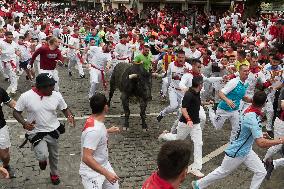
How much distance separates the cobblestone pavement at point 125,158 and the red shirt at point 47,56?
166cm

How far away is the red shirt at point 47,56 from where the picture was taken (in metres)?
12.0

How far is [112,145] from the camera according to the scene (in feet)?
33.1

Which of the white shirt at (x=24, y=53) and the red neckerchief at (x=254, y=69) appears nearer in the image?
the red neckerchief at (x=254, y=69)

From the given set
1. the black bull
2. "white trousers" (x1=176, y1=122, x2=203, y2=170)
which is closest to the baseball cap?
"white trousers" (x1=176, y1=122, x2=203, y2=170)

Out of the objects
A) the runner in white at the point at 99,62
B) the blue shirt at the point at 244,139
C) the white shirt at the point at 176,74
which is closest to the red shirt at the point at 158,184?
the blue shirt at the point at 244,139

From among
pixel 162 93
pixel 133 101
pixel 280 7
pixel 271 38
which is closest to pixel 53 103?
pixel 133 101

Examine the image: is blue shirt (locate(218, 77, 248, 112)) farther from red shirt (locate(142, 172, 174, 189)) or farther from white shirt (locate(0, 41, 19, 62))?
white shirt (locate(0, 41, 19, 62))

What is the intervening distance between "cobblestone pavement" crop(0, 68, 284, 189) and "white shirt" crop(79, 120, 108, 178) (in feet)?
6.81

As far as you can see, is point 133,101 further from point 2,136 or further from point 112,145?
point 2,136

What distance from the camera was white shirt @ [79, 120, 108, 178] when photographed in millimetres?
5406

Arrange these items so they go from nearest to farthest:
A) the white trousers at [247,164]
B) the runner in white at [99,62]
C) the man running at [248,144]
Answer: the man running at [248,144]
the white trousers at [247,164]
the runner in white at [99,62]

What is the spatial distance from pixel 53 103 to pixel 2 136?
3.46ft

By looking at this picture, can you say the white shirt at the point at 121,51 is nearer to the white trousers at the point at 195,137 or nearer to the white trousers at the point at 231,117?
the white trousers at the point at 231,117

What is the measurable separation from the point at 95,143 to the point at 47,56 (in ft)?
23.4
